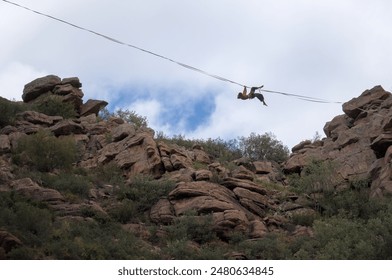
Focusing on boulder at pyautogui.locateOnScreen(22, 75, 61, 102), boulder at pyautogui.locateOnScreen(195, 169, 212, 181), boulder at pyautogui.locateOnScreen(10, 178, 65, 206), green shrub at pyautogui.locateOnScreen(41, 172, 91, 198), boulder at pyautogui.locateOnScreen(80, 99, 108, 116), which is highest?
boulder at pyautogui.locateOnScreen(22, 75, 61, 102)

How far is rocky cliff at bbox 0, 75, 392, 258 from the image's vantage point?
2178 centimetres

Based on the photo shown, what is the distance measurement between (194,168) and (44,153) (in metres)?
6.33

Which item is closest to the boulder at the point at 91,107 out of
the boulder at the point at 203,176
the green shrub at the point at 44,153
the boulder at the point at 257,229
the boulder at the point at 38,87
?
the boulder at the point at 38,87

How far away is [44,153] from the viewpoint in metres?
26.5

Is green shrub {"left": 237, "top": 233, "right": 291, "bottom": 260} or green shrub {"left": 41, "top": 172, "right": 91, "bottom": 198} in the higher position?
green shrub {"left": 41, "top": 172, "right": 91, "bottom": 198}

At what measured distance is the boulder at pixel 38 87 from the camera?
37.2 m

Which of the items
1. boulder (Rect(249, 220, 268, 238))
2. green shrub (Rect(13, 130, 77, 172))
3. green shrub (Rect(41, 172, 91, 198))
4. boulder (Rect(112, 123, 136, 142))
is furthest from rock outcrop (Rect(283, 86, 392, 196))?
green shrub (Rect(13, 130, 77, 172))

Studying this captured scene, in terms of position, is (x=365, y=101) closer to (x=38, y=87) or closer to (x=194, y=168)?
(x=194, y=168)

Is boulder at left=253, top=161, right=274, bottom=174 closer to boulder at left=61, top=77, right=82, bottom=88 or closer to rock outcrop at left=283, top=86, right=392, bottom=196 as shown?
rock outcrop at left=283, top=86, right=392, bottom=196

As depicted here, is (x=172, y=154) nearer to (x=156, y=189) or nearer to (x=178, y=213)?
(x=156, y=189)

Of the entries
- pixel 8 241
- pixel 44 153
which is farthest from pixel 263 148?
pixel 8 241

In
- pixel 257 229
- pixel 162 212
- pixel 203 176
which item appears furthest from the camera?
pixel 203 176

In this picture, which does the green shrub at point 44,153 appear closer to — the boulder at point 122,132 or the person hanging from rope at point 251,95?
the boulder at point 122,132

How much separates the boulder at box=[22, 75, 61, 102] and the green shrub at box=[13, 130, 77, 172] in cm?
982
